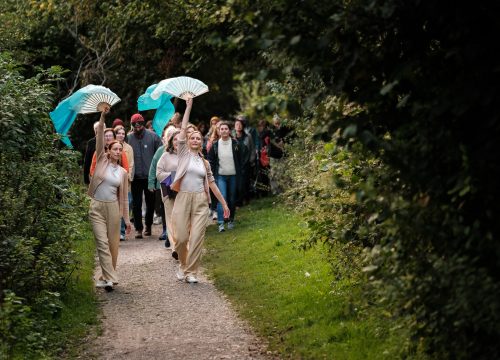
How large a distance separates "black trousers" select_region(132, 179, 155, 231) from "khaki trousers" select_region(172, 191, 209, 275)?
4890mm

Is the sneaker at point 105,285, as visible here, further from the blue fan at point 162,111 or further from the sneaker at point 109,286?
the blue fan at point 162,111

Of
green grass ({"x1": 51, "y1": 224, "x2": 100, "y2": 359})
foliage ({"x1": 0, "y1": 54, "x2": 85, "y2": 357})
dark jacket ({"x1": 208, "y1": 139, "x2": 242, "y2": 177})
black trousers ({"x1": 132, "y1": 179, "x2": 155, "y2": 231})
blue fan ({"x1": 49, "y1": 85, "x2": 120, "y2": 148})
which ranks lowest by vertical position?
black trousers ({"x1": 132, "y1": 179, "x2": 155, "y2": 231})

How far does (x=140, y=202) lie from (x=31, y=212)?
A: 8041mm

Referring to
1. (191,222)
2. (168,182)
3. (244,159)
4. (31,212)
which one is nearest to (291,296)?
(191,222)

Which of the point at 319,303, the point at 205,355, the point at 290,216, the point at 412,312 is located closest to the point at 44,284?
the point at 205,355

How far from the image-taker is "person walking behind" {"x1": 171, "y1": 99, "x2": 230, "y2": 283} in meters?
12.4

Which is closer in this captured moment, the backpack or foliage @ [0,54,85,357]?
foliage @ [0,54,85,357]

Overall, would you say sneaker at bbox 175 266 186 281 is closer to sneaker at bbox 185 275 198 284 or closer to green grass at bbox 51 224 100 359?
sneaker at bbox 185 275 198 284

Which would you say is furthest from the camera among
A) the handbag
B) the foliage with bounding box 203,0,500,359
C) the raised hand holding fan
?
the handbag

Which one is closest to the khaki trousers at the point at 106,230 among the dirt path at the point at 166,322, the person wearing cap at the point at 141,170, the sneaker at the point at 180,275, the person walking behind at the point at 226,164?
the dirt path at the point at 166,322

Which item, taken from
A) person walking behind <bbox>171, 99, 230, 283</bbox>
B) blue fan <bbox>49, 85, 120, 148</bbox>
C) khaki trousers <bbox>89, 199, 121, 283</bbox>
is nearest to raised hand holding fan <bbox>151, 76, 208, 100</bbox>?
person walking behind <bbox>171, 99, 230, 283</bbox>

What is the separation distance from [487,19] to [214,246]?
10.8m

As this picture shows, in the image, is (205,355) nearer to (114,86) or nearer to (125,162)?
(125,162)

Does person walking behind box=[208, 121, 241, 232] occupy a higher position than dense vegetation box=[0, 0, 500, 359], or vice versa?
dense vegetation box=[0, 0, 500, 359]
